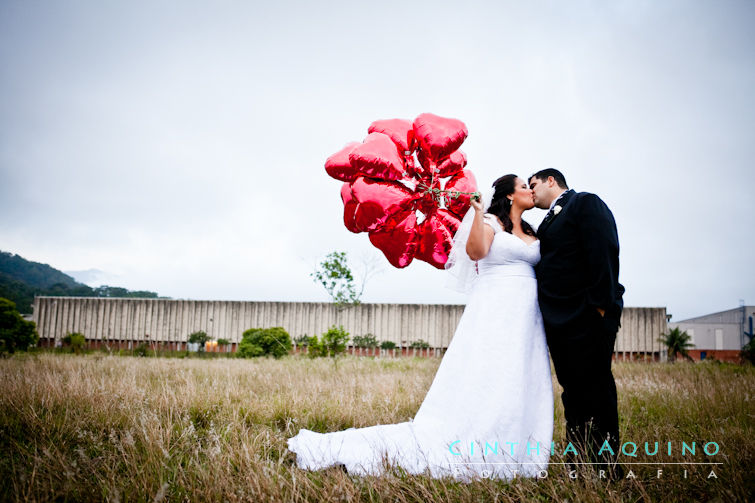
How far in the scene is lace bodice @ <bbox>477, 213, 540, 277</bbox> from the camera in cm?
266

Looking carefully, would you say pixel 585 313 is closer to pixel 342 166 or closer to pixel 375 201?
pixel 375 201

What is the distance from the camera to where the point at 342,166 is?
251cm

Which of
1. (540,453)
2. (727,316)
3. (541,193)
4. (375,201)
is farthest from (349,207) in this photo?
(727,316)

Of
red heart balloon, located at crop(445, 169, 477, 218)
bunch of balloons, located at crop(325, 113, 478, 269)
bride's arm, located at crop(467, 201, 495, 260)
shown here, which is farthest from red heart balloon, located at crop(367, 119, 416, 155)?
bride's arm, located at crop(467, 201, 495, 260)

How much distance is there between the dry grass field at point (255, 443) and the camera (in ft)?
6.19

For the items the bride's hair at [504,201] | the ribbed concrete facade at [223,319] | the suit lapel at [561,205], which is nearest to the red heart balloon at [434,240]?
the bride's hair at [504,201]

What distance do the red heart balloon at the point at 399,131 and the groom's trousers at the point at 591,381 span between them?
154 centimetres

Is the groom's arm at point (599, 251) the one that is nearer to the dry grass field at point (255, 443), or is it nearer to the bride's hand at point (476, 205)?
the bride's hand at point (476, 205)

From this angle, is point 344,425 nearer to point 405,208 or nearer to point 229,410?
point 229,410

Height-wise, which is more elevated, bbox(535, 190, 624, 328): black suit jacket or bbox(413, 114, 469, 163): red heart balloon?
bbox(413, 114, 469, 163): red heart balloon

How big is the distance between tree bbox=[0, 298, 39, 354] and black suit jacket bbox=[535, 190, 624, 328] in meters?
15.2

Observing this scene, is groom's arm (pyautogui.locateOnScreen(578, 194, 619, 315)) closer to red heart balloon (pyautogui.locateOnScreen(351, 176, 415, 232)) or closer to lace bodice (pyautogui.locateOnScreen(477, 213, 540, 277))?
lace bodice (pyautogui.locateOnScreen(477, 213, 540, 277))

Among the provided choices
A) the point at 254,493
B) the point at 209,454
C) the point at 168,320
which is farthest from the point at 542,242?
the point at 168,320

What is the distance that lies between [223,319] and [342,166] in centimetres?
2319
